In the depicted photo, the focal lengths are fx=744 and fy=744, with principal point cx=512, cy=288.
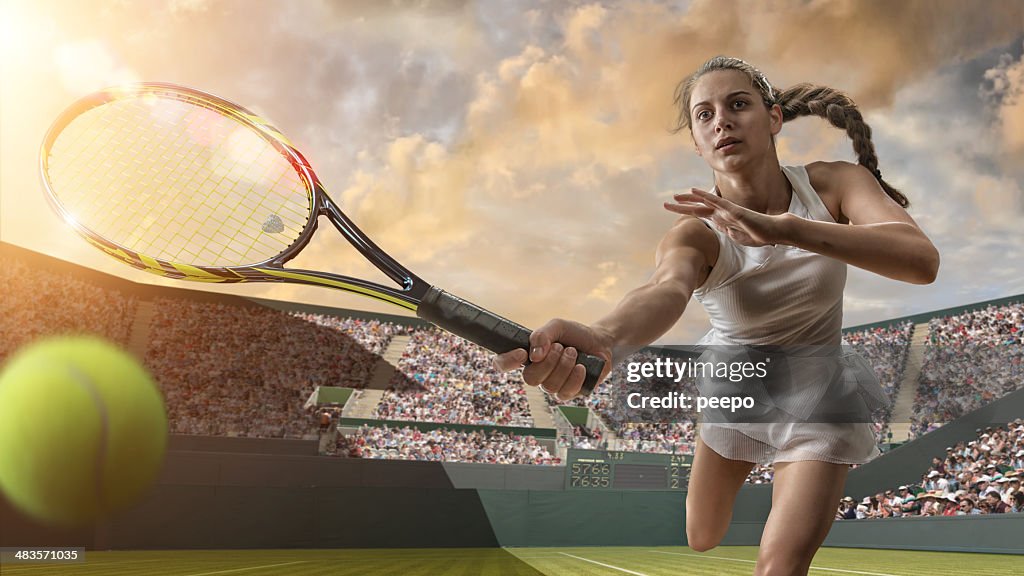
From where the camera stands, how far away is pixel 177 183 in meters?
4.73

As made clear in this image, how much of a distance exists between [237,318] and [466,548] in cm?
1197

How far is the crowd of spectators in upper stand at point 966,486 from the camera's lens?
11.0 meters

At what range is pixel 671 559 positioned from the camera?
37.0 feet

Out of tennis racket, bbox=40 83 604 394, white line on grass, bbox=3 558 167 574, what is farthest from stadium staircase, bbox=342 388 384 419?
A: tennis racket, bbox=40 83 604 394

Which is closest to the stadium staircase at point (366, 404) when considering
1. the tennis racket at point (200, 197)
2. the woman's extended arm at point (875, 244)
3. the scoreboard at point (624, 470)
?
the scoreboard at point (624, 470)

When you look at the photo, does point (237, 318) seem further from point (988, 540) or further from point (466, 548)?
point (988, 540)

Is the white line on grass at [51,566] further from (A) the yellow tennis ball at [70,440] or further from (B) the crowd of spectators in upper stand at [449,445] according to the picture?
(B) the crowd of spectators in upper stand at [449,445]

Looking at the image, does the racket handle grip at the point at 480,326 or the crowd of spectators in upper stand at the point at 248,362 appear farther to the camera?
the crowd of spectators in upper stand at the point at 248,362

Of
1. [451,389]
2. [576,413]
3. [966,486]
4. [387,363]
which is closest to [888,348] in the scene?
[576,413]

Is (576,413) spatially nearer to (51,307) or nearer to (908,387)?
(908,387)

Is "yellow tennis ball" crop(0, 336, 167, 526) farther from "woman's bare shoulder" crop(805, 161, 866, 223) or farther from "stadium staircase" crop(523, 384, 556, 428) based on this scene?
"woman's bare shoulder" crop(805, 161, 866, 223)

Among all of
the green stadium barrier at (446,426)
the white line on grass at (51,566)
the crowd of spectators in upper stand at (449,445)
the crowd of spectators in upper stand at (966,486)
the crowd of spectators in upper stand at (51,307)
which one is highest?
the crowd of spectators in upper stand at (51,307)

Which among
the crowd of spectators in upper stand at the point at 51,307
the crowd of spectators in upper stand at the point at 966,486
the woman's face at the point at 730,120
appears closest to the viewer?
the woman's face at the point at 730,120

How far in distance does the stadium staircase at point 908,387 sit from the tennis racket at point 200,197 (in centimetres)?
1676
